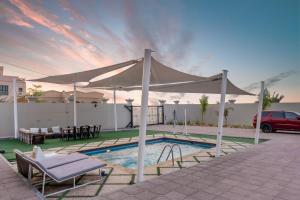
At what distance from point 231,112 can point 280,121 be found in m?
5.21

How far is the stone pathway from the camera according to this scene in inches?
133

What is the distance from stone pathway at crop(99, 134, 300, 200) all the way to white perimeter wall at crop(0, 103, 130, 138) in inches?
403

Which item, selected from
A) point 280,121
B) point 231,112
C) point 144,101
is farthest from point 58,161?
point 231,112

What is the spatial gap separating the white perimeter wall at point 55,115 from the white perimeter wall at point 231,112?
5574 millimetres

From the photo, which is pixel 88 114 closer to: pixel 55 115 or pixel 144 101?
pixel 55 115

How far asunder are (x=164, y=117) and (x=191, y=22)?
11.1m

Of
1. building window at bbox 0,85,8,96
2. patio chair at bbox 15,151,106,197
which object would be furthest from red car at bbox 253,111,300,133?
building window at bbox 0,85,8,96

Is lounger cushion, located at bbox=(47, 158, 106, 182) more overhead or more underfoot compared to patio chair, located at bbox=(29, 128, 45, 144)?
more overhead

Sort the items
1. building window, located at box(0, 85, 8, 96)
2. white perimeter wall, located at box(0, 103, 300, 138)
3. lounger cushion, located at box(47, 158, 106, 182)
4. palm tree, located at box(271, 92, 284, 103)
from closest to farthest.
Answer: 1. lounger cushion, located at box(47, 158, 106, 182)
2. white perimeter wall, located at box(0, 103, 300, 138)
3. palm tree, located at box(271, 92, 284, 103)
4. building window, located at box(0, 85, 8, 96)

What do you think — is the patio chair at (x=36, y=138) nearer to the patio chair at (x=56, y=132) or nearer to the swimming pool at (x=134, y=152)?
the patio chair at (x=56, y=132)

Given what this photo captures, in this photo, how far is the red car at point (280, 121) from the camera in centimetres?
1162

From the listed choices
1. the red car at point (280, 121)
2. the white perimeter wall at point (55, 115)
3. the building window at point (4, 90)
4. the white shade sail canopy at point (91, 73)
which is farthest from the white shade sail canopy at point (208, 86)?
the building window at point (4, 90)

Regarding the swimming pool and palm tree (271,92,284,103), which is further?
palm tree (271,92,284,103)

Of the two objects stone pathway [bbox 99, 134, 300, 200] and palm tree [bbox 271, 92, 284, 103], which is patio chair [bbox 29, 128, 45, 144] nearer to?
stone pathway [bbox 99, 134, 300, 200]
